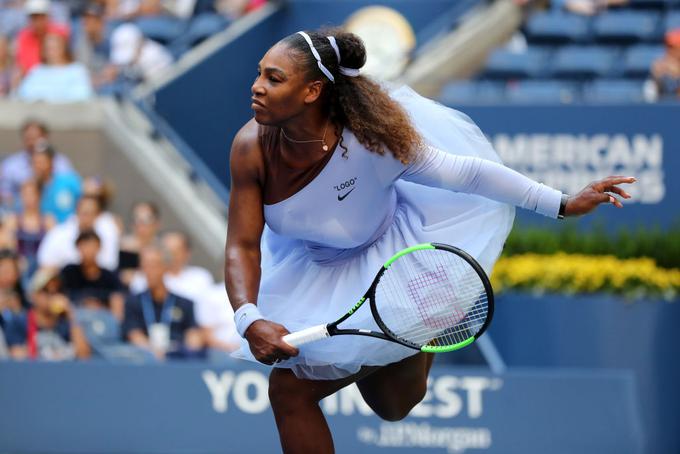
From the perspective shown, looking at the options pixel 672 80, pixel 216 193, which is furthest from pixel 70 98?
pixel 672 80

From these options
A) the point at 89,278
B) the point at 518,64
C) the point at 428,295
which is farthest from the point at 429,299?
the point at 518,64

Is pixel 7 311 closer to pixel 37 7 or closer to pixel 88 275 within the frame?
A: pixel 88 275

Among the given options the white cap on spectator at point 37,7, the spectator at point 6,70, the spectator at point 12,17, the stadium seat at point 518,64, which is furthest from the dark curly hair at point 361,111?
the spectator at point 12,17

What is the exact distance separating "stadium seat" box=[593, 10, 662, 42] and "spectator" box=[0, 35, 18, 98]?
4432 millimetres

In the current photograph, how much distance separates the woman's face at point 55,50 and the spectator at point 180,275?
2148 mm

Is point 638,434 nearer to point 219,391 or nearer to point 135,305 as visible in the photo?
point 219,391

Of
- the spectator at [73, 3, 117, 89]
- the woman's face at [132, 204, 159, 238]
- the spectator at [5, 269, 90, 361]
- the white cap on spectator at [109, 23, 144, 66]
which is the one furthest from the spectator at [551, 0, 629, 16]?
the spectator at [5, 269, 90, 361]

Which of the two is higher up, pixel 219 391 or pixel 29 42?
pixel 29 42

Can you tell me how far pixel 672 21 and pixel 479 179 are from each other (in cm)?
595

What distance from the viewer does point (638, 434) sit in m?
7.02

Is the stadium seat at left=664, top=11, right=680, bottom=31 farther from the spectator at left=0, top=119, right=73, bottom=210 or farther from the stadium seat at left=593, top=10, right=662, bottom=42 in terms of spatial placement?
the spectator at left=0, top=119, right=73, bottom=210

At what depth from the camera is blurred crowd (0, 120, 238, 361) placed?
773cm

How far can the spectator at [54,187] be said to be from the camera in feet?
29.5

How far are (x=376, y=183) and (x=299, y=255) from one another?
0.43 m
